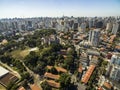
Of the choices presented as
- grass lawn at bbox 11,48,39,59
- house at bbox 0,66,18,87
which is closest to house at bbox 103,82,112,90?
house at bbox 0,66,18,87

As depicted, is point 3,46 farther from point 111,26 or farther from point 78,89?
point 111,26

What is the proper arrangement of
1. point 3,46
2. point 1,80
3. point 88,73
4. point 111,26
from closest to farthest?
1. point 1,80
2. point 88,73
3. point 3,46
4. point 111,26

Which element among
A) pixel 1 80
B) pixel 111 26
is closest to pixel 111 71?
pixel 1 80

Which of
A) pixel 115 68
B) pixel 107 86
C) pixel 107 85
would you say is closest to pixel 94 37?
pixel 115 68

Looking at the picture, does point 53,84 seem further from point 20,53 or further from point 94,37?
point 94,37

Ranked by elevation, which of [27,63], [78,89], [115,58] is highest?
[115,58]

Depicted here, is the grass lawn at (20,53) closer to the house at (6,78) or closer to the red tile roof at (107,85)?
the house at (6,78)

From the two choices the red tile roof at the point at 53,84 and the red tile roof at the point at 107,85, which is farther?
the red tile roof at the point at 53,84

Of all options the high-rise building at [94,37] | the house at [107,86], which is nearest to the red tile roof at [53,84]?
the house at [107,86]

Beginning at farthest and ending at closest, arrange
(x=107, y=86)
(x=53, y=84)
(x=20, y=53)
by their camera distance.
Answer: (x=20, y=53)
(x=53, y=84)
(x=107, y=86)

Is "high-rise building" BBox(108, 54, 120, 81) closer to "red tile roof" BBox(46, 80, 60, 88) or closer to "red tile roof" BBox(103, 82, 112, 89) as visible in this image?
"red tile roof" BBox(103, 82, 112, 89)

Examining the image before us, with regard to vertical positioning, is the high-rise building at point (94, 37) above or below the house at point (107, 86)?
above
